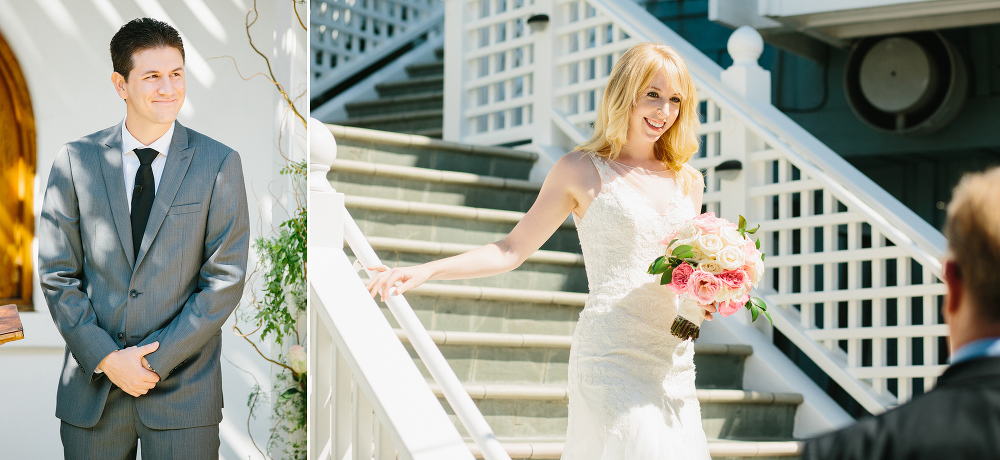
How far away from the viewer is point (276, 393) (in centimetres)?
237

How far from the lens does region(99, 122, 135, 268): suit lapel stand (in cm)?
209

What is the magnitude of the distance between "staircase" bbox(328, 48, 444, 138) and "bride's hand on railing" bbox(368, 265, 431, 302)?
391 centimetres

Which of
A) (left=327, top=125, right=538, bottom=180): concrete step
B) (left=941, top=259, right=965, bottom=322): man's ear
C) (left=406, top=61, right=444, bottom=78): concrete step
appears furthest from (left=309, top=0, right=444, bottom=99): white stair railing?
(left=941, top=259, right=965, bottom=322): man's ear

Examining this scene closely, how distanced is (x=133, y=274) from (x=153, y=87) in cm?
47

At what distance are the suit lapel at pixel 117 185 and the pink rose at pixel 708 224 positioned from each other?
135 cm

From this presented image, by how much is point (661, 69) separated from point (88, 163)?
4.63ft

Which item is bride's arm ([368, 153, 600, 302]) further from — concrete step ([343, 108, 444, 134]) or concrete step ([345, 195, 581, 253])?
concrete step ([343, 108, 444, 134])

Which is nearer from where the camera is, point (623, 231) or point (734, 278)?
point (734, 278)

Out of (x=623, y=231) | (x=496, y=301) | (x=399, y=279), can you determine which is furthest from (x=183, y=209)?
(x=496, y=301)

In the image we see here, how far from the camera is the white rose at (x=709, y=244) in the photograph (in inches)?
78.1

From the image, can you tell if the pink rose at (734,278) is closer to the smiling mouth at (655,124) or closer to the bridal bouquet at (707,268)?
the bridal bouquet at (707,268)

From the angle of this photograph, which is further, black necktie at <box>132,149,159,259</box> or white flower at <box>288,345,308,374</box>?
white flower at <box>288,345,308,374</box>

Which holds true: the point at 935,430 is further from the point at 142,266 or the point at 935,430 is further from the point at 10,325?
the point at 10,325

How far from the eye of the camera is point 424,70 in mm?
6605
